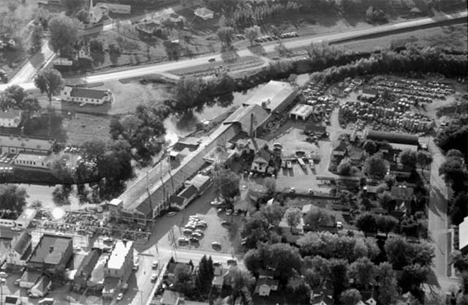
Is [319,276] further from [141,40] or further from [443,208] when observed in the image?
[141,40]

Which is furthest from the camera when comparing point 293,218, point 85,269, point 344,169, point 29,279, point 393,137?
point 393,137

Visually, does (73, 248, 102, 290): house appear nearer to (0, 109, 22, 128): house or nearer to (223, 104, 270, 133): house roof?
(0, 109, 22, 128): house

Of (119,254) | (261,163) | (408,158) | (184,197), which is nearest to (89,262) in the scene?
(119,254)

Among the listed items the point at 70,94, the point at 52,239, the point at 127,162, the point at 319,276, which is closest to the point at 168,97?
the point at 70,94

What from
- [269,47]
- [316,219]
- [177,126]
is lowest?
[177,126]

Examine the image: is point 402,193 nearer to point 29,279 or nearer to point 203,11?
point 29,279

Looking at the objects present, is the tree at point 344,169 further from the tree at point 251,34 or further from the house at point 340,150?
the tree at point 251,34
